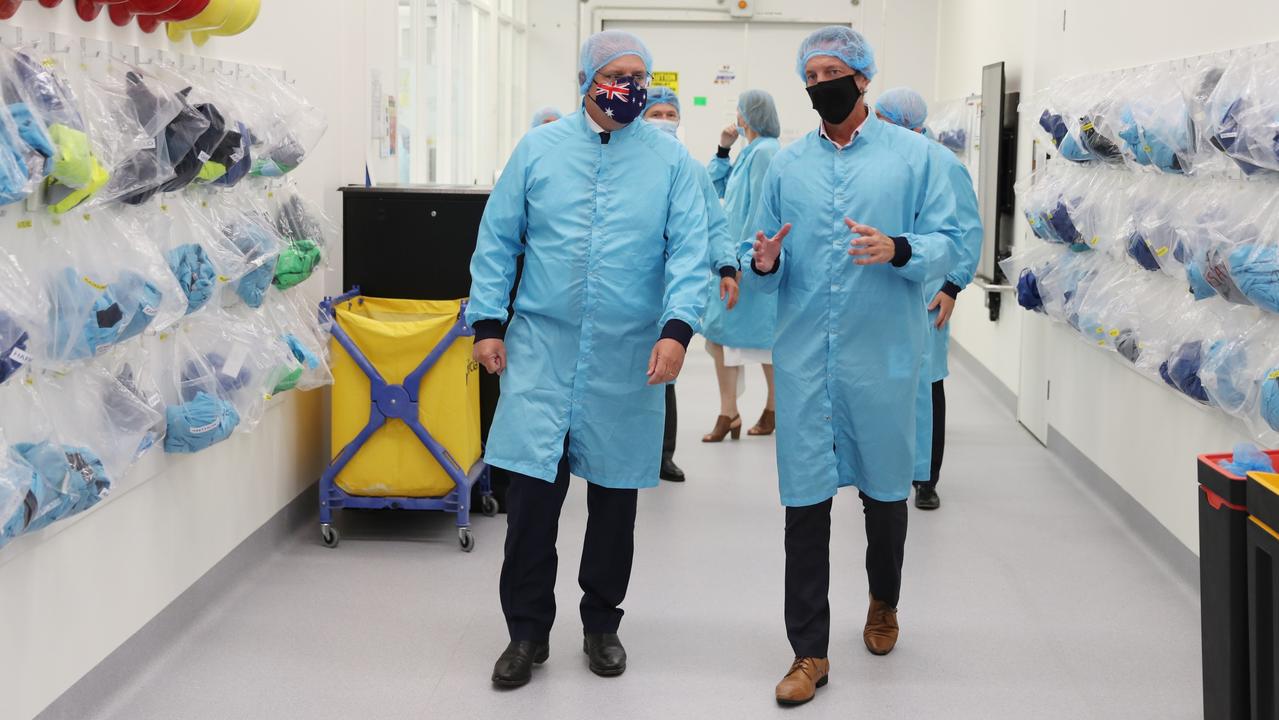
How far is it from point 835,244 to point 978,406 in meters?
4.19

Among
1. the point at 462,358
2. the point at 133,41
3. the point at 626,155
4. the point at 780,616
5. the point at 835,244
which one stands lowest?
the point at 780,616

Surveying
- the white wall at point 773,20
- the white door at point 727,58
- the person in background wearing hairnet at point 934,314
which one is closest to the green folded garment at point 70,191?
the person in background wearing hairnet at point 934,314

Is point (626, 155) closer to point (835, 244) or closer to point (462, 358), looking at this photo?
point (835, 244)

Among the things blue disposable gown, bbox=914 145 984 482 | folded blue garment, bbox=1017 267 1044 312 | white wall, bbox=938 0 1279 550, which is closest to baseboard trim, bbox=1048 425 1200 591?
white wall, bbox=938 0 1279 550

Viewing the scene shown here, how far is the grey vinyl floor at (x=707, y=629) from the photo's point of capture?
301cm

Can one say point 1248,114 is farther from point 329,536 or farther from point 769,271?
point 329,536

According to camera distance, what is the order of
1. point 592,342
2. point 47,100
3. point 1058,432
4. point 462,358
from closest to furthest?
point 47,100 < point 592,342 < point 462,358 < point 1058,432

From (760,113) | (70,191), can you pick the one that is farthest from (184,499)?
(760,113)

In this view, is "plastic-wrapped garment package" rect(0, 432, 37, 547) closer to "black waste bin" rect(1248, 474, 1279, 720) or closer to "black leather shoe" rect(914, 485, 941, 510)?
"black waste bin" rect(1248, 474, 1279, 720)

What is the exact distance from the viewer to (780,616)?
3.63 metres

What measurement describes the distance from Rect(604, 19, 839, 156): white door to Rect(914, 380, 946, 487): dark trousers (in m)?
6.03

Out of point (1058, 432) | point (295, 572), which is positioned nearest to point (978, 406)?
point (1058, 432)

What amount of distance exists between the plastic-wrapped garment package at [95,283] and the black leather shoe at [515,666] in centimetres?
109

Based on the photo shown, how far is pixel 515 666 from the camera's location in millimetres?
3064
